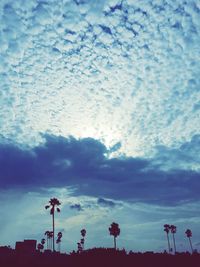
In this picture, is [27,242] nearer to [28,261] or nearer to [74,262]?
[28,261]

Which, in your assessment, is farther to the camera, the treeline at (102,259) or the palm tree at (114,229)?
the palm tree at (114,229)

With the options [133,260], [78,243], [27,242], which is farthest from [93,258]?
[78,243]

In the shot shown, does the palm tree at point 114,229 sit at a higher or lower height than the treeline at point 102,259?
higher

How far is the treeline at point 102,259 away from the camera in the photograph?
4862 cm

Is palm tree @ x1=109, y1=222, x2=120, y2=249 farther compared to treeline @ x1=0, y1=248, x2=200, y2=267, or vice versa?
palm tree @ x1=109, y1=222, x2=120, y2=249

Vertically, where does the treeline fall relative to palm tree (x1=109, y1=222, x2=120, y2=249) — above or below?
below

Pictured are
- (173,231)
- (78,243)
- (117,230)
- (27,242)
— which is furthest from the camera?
(78,243)

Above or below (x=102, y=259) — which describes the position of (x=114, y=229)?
above

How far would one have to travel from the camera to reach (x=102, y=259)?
165ft

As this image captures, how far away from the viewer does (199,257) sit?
55.4 metres

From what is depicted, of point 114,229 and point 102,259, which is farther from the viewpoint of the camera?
point 114,229

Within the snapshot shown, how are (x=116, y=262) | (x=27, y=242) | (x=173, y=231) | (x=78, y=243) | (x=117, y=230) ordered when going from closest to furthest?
(x=116, y=262) < (x=27, y=242) < (x=117, y=230) < (x=173, y=231) < (x=78, y=243)

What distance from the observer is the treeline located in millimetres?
48616

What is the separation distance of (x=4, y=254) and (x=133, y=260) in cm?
2357
